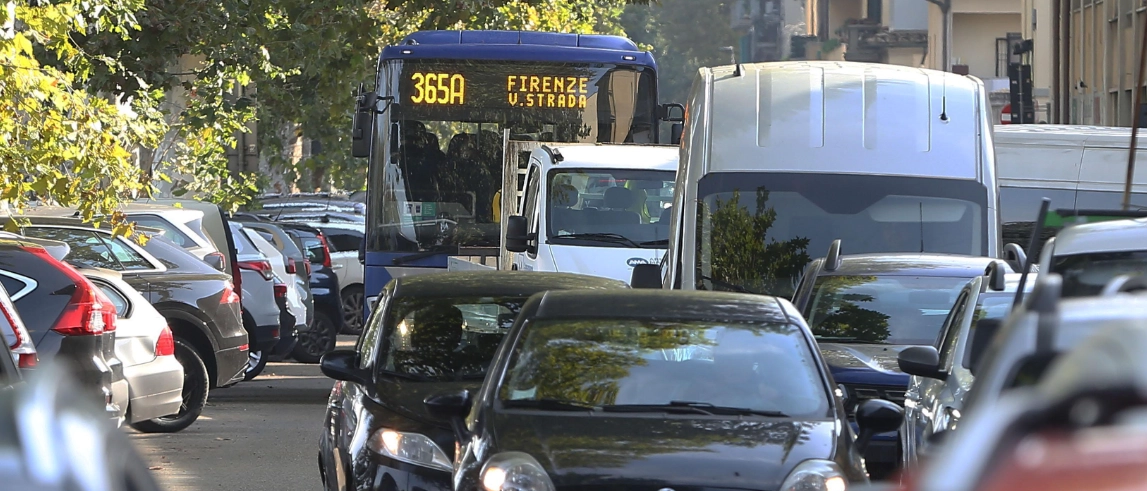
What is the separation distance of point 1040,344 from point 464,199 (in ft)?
46.7

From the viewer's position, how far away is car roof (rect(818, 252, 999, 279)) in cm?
1016

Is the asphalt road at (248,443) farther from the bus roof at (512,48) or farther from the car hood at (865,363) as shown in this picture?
the bus roof at (512,48)

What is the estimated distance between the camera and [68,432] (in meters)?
2.04

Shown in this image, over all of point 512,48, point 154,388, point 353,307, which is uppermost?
point 512,48

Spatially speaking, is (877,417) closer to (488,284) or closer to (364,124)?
(488,284)

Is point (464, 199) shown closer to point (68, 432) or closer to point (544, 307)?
point (544, 307)

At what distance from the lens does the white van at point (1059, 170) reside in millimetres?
15367

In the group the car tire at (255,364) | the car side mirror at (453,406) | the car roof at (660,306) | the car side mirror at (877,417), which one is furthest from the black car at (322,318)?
the car side mirror at (877,417)

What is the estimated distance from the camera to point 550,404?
6246 millimetres

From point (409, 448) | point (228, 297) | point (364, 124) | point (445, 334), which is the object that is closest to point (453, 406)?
point (409, 448)

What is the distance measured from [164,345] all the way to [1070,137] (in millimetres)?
8532

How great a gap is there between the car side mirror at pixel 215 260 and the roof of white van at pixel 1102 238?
34.6 ft

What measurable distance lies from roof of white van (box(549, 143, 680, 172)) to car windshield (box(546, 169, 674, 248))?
6 centimetres

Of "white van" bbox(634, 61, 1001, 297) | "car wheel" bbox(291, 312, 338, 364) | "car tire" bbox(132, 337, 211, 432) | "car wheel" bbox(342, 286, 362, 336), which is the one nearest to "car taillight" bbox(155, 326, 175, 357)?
"car tire" bbox(132, 337, 211, 432)
